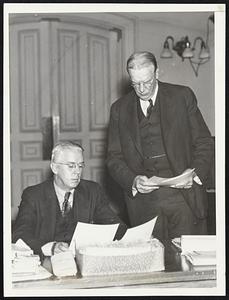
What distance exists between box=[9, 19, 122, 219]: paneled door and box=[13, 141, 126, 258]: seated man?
0.12ft

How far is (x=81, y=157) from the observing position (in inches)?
68.7

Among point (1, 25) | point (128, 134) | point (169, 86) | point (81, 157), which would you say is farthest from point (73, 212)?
point (1, 25)

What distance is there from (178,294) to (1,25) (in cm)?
117

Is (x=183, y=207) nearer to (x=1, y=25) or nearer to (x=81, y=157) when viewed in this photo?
(x=81, y=157)

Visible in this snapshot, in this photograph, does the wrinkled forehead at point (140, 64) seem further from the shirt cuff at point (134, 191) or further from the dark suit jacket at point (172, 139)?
the shirt cuff at point (134, 191)

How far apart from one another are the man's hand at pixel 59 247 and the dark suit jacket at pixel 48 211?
0.04 meters

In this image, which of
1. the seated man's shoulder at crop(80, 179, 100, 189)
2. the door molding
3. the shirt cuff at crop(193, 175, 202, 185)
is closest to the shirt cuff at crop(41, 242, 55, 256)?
the seated man's shoulder at crop(80, 179, 100, 189)

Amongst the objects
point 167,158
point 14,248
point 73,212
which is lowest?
point 14,248

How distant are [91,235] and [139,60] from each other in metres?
0.66

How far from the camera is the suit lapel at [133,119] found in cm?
178

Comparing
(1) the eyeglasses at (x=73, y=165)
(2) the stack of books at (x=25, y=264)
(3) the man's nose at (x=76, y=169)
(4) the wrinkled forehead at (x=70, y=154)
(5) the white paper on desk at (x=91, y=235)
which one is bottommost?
(2) the stack of books at (x=25, y=264)

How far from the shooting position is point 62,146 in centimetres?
176

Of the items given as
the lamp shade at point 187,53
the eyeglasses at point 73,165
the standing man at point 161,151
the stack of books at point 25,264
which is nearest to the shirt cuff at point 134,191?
the standing man at point 161,151

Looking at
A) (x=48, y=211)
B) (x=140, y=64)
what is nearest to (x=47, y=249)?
(x=48, y=211)
